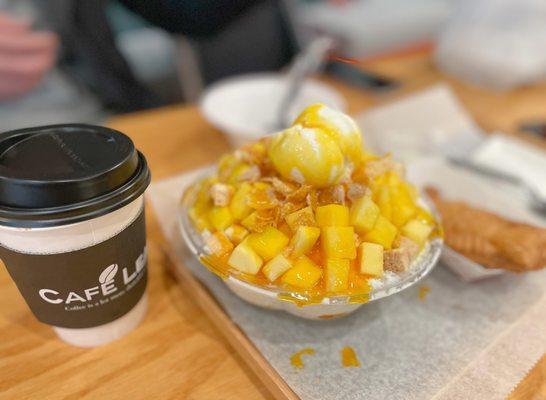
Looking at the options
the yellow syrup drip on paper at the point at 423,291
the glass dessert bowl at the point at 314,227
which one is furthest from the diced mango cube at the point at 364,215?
the yellow syrup drip on paper at the point at 423,291

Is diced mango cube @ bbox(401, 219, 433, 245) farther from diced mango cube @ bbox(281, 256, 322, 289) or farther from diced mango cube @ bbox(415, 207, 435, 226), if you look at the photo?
diced mango cube @ bbox(281, 256, 322, 289)

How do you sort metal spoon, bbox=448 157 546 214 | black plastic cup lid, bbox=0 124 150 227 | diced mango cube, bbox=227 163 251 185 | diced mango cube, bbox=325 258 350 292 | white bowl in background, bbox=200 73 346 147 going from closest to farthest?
black plastic cup lid, bbox=0 124 150 227, diced mango cube, bbox=325 258 350 292, diced mango cube, bbox=227 163 251 185, metal spoon, bbox=448 157 546 214, white bowl in background, bbox=200 73 346 147

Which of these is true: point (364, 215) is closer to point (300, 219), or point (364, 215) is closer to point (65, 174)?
point (300, 219)

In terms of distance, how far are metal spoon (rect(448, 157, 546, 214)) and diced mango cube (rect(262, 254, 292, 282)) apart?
2.43 feet

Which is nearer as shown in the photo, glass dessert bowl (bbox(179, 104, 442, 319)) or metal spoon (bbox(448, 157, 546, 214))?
glass dessert bowl (bbox(179, 104, 442, 319))

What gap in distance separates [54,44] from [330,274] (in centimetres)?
148

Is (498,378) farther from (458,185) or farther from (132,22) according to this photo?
(132,22)

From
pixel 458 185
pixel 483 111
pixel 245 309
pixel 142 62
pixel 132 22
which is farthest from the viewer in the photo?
pixel 132 22

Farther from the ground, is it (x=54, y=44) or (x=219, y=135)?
(x=54, y=44)

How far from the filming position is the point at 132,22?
2.25m

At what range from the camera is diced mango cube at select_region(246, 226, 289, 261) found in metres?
0.58

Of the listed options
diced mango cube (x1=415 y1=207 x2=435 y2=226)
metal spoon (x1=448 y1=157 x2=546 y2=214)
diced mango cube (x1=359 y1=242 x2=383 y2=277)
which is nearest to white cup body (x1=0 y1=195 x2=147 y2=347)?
diced mango cube (x1=359 y1=242 x2=383 y2=277)

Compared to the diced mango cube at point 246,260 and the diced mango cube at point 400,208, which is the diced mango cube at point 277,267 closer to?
the diced mango cube at point 246,260

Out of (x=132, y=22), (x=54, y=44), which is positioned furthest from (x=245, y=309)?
(x=132, y=22)
